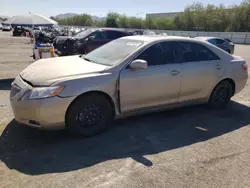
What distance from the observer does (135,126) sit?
4598 mm

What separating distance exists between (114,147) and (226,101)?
10.5ft

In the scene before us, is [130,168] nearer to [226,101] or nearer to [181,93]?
[181,93]

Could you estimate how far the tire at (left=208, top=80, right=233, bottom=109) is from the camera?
18.2ft

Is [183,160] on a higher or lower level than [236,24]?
lower

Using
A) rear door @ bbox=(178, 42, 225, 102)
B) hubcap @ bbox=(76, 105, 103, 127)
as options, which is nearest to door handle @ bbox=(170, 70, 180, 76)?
rear door @ bbox=(178, 42, 225, 102)

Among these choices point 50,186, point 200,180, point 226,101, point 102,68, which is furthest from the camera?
point 226,101

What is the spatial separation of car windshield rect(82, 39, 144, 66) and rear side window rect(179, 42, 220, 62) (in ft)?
2.85

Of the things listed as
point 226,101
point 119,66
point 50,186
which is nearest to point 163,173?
point 50,186

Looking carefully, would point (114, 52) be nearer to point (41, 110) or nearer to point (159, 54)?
point (159, 54)

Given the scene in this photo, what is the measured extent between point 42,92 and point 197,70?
2.92m

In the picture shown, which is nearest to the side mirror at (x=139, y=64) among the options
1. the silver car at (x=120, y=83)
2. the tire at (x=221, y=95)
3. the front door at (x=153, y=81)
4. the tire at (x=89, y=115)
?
the silver car at (x=120, y=83)

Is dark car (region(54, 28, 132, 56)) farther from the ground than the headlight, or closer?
farther from the ground

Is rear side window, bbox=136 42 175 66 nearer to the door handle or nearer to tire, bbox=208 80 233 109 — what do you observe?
the door handle

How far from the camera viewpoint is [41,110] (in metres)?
3.62
